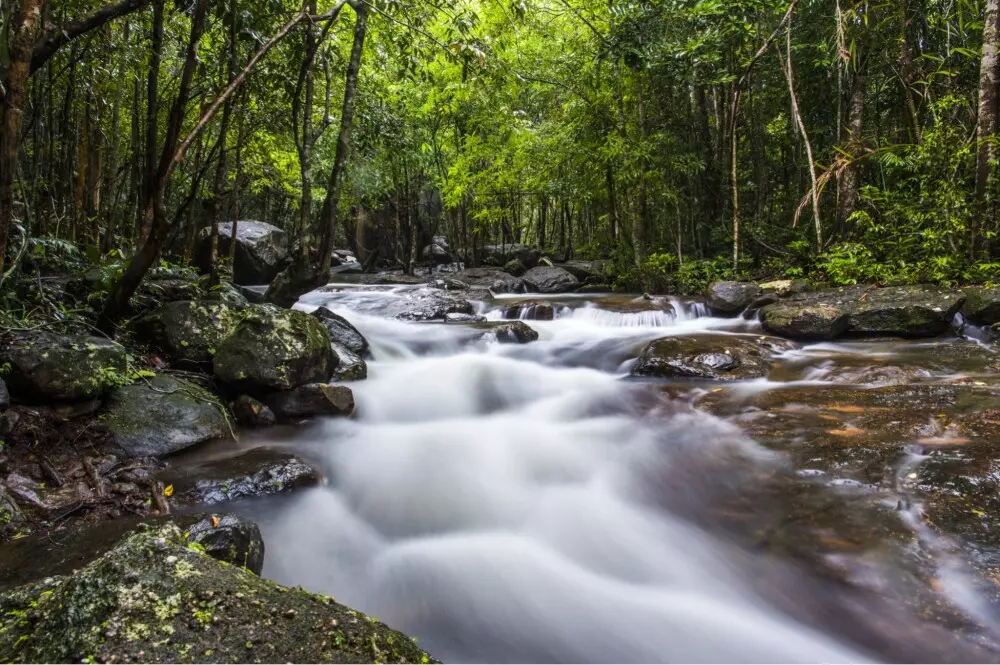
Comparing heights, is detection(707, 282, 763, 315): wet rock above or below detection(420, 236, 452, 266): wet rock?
below

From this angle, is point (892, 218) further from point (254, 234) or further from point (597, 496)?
point (254, 234)

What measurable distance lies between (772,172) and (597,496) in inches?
512

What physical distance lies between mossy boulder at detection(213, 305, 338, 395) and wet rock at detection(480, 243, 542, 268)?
14.8 m

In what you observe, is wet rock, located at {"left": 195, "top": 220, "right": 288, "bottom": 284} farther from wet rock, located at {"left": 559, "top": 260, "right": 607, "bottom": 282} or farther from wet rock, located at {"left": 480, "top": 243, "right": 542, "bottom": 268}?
wet rock, located at {"left": 480, "top": 243, "right": 542, "bottom": 268}

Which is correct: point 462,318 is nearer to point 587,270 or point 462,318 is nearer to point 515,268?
point 587,270

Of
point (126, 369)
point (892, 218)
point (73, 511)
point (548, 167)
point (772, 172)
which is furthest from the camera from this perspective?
point (772, 172)

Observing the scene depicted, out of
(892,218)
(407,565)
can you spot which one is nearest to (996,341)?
(892,218)

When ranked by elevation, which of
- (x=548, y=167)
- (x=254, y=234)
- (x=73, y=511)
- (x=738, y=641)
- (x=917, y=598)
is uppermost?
(x=548, y=167)

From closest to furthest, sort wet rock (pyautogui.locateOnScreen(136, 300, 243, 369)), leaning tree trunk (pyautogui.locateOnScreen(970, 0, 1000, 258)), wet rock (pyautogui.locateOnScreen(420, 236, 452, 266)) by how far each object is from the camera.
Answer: wet rock (pyautogui.locateOnScreen(136, 300, 243, 369)) < leaning tree trunk (pyautogui.locateOnScreen(970, 0, 1000, 258)) < wet rock (pyautogui.locateOnScreen(420, 236, 452, 266))

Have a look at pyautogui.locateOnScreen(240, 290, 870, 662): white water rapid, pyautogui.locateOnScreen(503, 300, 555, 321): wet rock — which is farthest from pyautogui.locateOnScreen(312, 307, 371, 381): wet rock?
pyautogui.locateOnScreen(503, 300, 555, 321): wet rock

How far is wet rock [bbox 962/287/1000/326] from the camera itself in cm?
708

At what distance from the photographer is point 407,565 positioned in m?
3.51

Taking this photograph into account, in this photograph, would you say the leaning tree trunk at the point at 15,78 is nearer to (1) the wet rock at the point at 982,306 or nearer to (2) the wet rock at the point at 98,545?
(2) the wet rock at the point at 98,545

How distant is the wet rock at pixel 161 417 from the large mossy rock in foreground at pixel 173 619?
10.0ft
